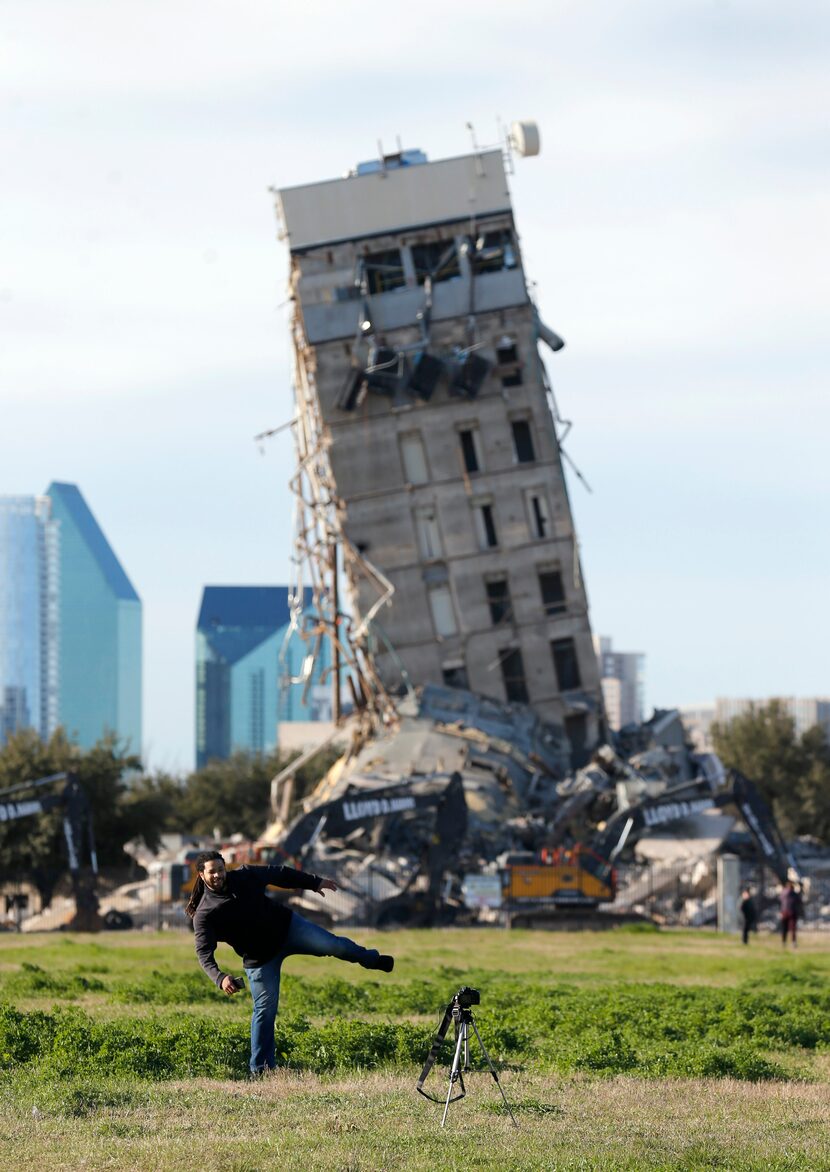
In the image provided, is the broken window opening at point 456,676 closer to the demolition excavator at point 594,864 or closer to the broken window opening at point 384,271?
the broken window opening at point 384,271

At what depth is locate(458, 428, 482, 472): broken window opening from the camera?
2633 inches

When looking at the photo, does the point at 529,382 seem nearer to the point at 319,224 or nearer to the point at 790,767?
the point at 319,224

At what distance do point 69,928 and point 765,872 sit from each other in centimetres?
2041

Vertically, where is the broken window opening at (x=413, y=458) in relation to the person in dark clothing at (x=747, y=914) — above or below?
above

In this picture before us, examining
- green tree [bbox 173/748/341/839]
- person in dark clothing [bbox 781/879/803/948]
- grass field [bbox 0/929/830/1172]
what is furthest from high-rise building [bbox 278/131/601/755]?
grass field [bbox 0/929/830/1172]

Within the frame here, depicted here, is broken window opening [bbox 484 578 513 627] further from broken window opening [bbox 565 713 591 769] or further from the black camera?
the black camera

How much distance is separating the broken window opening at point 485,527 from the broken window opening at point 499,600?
1.23 metres

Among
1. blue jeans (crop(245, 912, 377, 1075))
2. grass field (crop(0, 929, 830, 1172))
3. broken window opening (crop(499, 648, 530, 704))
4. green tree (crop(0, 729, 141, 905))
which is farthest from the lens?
green tree (crop(0, 729, 141, 905))

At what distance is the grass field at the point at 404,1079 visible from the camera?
12.2 m

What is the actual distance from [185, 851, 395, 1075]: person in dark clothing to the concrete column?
34680 mm

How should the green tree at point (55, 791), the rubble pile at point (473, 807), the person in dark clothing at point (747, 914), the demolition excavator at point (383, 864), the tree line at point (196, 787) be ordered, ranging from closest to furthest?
Result: the person in dark clothing at point (747, 914) < the demolition excavator at point (383, 864) < the rubble pile at point (473, 807) < the green tree at point (55, 791) < the tree line at point (196, 787)

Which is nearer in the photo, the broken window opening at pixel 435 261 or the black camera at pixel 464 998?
the black camera at pixel 464 998

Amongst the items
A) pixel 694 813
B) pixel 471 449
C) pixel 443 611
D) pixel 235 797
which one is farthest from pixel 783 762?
pixel 694 813

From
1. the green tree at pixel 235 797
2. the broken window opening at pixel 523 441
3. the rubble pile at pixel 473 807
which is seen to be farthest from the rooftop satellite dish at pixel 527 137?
the green tree at pixel 235 797
